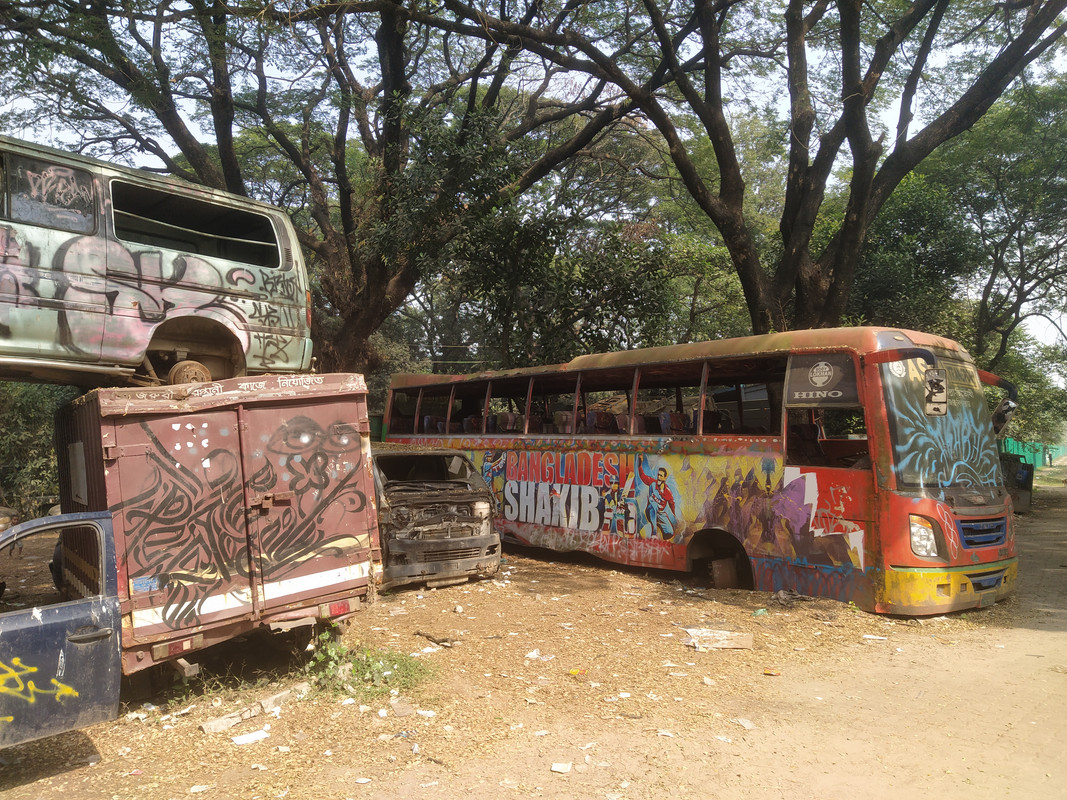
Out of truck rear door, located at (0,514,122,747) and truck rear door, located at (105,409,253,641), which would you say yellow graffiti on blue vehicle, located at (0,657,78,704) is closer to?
truck rear door, located at (0,514,122,747)

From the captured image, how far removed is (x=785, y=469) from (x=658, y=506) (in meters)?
1.92

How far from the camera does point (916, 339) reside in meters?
7.25

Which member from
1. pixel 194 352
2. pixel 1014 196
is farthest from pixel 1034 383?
pixel 194 352

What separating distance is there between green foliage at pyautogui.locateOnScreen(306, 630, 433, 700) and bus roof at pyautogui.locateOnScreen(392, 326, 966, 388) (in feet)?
15.4

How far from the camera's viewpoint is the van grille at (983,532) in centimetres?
691

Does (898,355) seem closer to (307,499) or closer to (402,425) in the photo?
(307,499)

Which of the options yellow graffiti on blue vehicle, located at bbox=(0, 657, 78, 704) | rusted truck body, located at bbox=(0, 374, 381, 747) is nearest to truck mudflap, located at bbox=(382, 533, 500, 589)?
rusted truck body, located at bbox=(0, 374, 381, 747)

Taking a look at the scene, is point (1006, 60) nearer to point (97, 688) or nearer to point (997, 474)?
point (997, 474)

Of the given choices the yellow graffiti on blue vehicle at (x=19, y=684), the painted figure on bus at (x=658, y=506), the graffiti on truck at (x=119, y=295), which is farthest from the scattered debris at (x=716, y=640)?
the graffiti on truck at (x=119, y=295)

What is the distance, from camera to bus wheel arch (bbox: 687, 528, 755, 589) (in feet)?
27.4

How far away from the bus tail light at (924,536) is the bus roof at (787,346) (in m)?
1.58

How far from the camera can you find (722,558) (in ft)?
28.6

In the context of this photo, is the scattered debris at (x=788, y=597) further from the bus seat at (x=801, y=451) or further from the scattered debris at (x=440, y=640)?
the scattered debris at (x=440, y=640)

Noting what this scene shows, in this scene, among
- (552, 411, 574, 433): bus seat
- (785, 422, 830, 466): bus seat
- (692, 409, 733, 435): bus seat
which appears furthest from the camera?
(552, 411, 574, 433): bus seat
